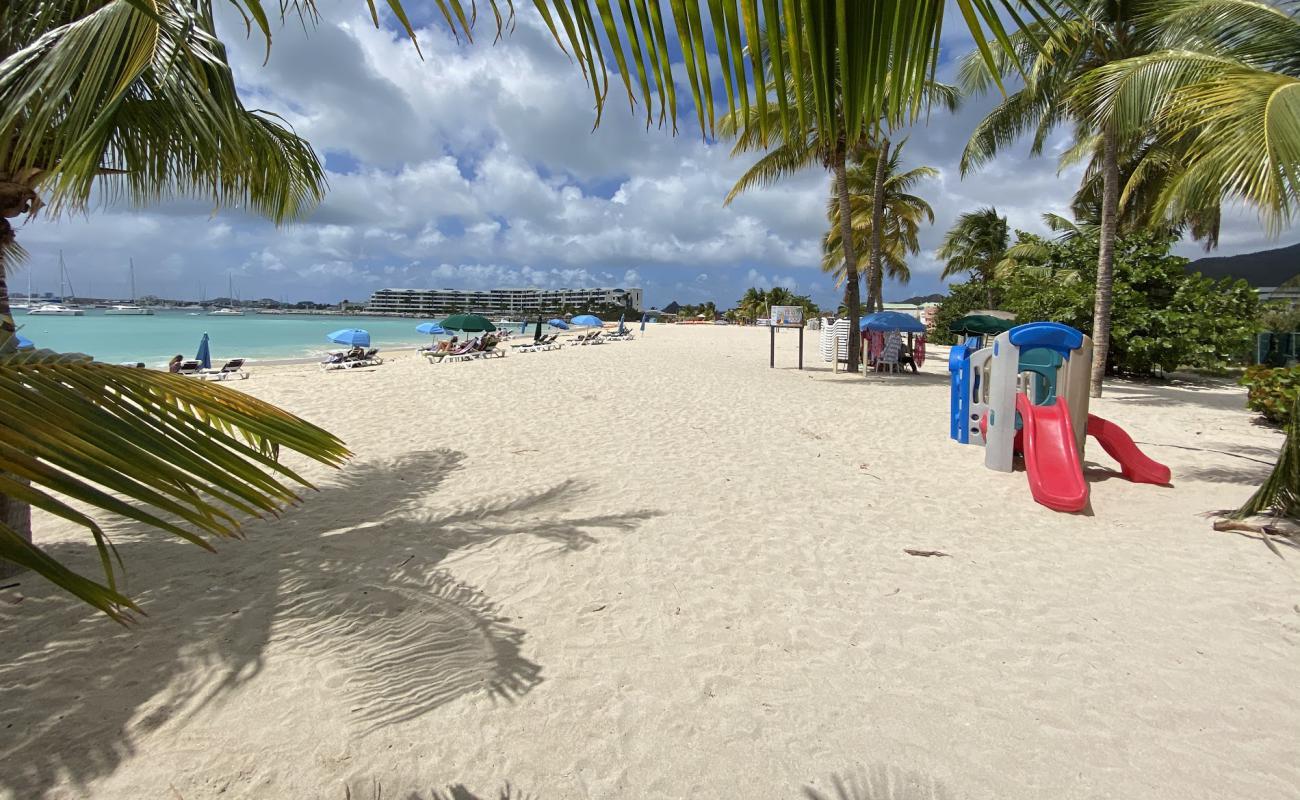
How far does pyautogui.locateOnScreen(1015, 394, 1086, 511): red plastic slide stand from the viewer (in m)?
4.69

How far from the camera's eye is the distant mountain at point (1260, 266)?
32.1m

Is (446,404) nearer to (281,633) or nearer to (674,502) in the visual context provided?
(674,502)

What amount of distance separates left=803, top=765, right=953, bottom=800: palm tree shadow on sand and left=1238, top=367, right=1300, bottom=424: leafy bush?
8860mm

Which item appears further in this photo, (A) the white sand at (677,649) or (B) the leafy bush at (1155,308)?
(B) the leafy bush at (1155,308)

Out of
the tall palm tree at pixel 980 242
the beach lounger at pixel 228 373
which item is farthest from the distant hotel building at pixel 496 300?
the beach lounger at pixel 228 373

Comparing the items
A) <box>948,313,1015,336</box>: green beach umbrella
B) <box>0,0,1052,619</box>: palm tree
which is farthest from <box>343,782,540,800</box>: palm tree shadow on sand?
<box>948,313,1015,336</box>: green beach umbrella

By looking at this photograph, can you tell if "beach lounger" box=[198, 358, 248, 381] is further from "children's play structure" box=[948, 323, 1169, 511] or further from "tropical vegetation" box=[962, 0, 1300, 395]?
"tropical vegetation" box=[962, 0, 1300, 395]

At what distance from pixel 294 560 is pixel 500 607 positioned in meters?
1.51

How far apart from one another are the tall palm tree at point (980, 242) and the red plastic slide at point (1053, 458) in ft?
86.4

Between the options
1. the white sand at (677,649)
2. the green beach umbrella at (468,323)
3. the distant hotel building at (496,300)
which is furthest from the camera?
the distant hotel building at (496,300)

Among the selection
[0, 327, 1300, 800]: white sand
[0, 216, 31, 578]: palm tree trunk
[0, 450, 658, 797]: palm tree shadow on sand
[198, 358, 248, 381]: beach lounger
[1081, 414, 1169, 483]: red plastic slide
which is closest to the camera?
[0, 327, 1300, 800]: white sand

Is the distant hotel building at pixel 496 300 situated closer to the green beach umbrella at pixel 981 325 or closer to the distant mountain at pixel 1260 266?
Result: the distant mountain at pixel 1260 266

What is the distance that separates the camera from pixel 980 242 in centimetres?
2891

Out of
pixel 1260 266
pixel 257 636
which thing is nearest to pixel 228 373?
pixel 257 636
